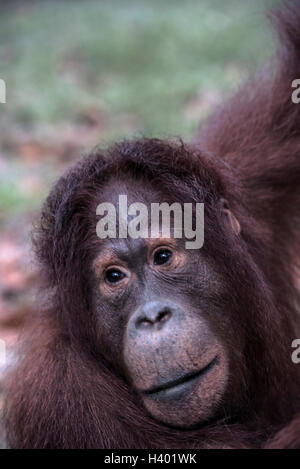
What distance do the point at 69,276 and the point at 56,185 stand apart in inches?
18.2

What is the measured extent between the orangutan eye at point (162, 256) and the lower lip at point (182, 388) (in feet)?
1.59

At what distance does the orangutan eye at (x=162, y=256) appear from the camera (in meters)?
3.49

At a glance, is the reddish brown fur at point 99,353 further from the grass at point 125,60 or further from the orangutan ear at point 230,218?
the grass at point 125,60

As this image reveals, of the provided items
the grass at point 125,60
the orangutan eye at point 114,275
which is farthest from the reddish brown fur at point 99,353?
the grass at point 125,60

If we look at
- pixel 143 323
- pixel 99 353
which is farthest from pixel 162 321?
pixel 99 353

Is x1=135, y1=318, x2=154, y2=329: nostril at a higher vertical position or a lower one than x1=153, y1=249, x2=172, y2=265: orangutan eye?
lower

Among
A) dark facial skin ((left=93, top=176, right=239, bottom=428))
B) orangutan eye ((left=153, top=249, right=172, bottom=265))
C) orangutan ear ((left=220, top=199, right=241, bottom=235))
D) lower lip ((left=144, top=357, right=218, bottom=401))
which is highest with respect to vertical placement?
orangutan ear ((left=220, top=199, right=241, bottom=235))

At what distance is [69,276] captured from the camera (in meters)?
3.69

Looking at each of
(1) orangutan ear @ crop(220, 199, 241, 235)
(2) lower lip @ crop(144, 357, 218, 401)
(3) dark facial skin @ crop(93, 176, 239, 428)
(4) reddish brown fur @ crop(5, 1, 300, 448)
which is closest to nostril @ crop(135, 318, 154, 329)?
(3) dark facial skin @ crop(93, 176, 239, 428)

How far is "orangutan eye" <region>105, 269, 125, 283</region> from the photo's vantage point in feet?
11.5

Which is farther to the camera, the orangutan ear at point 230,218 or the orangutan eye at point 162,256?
the orangutan ear at point 230,218

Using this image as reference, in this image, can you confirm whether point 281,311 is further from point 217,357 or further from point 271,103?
point 271,103

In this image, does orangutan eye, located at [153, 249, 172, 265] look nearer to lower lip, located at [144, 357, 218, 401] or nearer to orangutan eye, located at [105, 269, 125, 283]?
orangutan eye, located at [105, 269, 125, 283]

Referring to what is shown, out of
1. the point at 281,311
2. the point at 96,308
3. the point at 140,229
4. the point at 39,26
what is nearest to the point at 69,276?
the point at 96,308
